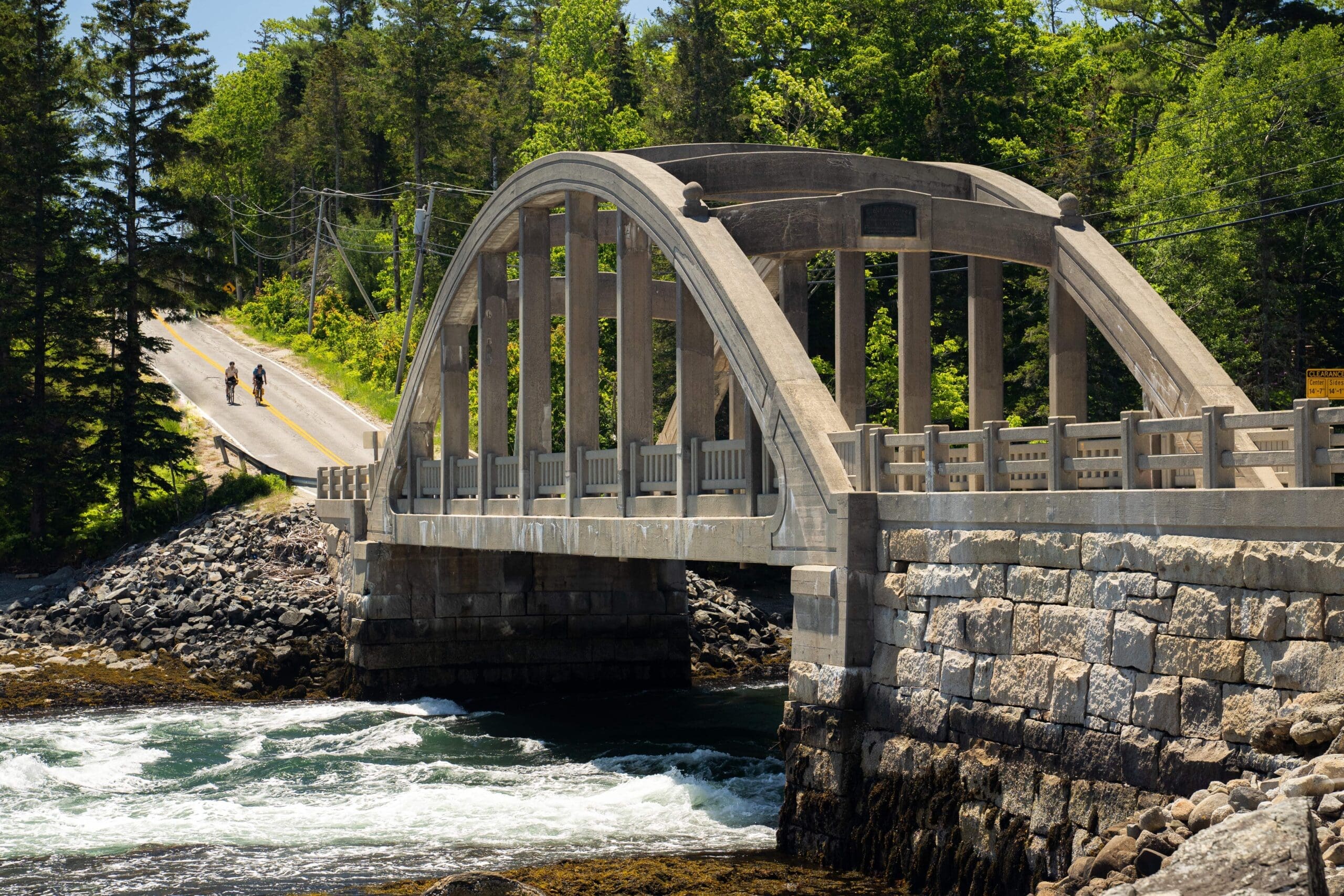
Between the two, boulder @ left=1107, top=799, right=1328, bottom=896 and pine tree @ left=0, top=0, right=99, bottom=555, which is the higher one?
pine tree @ left=0, top=0, right=99, bottom=555

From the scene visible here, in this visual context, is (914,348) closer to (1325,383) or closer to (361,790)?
(1325,383)

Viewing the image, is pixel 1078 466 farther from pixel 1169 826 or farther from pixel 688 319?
pixel 688 319

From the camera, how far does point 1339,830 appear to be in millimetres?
8961

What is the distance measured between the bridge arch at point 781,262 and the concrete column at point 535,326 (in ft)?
0.21

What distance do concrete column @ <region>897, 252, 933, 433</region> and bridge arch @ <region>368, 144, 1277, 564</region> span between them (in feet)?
0.71

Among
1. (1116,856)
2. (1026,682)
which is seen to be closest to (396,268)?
(1026,682)

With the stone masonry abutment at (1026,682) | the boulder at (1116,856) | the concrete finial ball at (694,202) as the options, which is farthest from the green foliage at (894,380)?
the boulder at (1116,856)

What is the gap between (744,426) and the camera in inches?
755

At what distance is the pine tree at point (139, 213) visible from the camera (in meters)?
38.7

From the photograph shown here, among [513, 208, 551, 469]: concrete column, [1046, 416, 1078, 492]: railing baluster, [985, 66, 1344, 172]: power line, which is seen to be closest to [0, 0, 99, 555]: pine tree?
[513, 208, 551, 469]: concrete column

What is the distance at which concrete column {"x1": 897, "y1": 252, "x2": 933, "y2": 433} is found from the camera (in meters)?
21.3

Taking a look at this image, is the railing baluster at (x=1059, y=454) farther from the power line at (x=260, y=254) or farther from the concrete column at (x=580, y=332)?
the power line at (x=260, y=254)

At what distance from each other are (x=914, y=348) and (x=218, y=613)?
16.2 meters

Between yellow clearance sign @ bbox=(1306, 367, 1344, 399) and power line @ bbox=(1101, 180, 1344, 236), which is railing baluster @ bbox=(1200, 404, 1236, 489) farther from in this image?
power line @ bbox=(1101, 180, 1344, 236)
